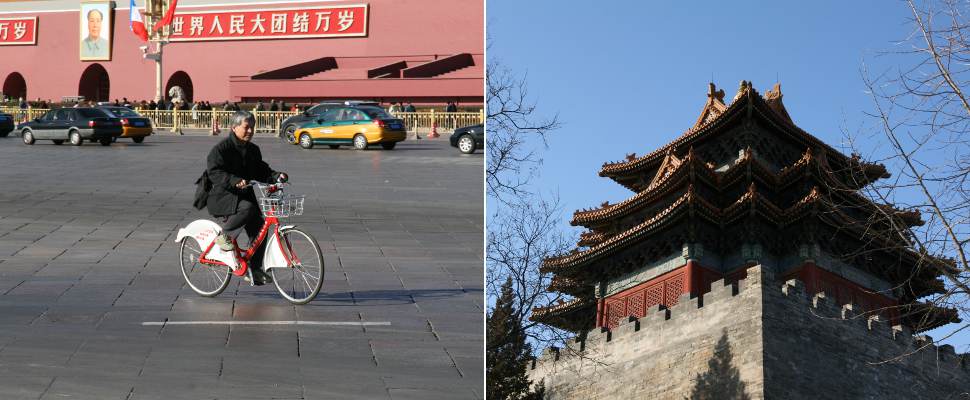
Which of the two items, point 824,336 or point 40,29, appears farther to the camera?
point 40,29

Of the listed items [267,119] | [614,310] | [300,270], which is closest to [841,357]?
[614,310]

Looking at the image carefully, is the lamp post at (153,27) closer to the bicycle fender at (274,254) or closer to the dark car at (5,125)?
the dark car at (5,125)

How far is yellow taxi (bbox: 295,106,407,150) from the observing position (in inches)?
973

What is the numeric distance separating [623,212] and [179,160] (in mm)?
8038

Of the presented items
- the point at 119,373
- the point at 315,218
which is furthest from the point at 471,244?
the point at 119,373

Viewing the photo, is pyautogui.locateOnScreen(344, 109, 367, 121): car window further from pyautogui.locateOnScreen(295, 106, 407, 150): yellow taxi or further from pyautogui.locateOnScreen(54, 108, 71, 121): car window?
pyautogui.locateOnScreen(54, 108, 71, 121): car window

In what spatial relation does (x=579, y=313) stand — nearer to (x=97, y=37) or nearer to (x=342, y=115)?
(x=342, y=115)

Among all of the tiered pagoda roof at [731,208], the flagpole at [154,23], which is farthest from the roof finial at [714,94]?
the flagpole at [154,23]

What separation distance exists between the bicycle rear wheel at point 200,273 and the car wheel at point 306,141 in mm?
18070

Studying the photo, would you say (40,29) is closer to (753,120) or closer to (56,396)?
(753,120)

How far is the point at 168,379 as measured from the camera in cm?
485

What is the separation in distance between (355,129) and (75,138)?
6308 mm

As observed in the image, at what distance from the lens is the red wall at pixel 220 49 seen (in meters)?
41.0

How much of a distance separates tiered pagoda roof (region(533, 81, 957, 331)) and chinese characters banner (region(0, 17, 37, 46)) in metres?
31.9
